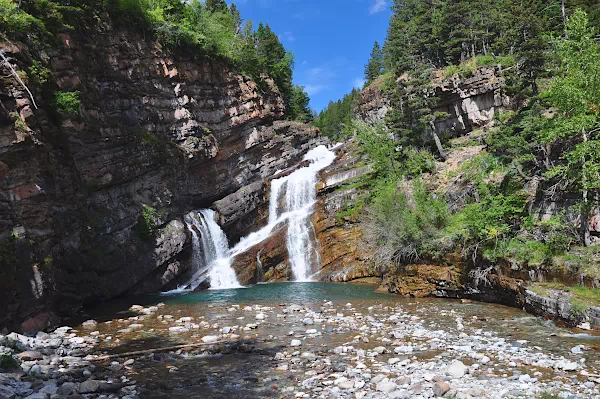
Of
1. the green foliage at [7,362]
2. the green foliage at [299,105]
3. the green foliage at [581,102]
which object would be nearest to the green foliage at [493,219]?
the green foliage at [581,102]

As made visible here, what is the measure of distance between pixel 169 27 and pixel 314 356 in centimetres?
3081

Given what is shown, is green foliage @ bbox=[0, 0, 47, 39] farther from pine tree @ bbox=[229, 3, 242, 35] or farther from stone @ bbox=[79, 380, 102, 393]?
pine tree @ bbox=[229, 3, 242, 35]

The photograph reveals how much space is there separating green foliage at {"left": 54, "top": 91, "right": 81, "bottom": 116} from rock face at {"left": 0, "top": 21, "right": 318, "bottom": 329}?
474 mm

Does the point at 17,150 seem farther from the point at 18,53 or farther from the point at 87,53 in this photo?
the point at 87,53

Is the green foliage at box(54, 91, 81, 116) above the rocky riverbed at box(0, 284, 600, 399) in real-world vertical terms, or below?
above

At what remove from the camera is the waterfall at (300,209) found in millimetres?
30109

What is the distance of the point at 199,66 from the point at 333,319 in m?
29.1

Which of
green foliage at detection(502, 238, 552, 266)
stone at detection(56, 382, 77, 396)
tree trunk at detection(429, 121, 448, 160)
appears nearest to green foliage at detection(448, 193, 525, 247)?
green foliage at detection(502, 238, 552, 266)

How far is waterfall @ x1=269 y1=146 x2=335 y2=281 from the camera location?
30109 mm

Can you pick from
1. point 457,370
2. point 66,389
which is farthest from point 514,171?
point 66,389

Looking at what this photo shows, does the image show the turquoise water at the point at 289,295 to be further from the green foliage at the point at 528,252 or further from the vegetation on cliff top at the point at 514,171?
the green foliage at the point at 528,252

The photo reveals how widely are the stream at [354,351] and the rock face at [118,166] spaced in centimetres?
364

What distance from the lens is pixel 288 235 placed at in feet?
104

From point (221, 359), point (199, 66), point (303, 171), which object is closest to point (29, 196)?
point (221, 359)
